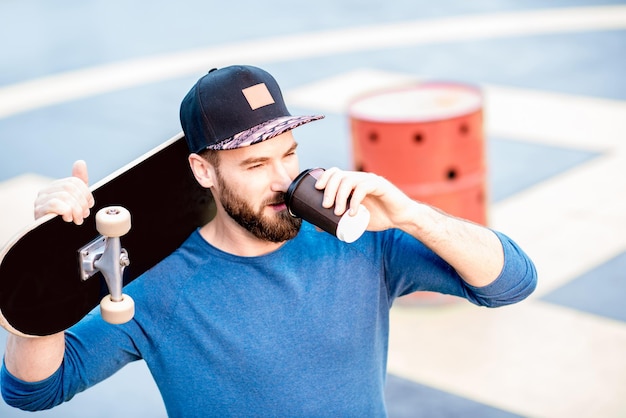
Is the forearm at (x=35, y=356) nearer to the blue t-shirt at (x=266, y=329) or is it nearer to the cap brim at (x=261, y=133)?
the blue t-shirt at (x=266, y=329)

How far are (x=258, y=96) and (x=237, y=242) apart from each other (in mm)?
444

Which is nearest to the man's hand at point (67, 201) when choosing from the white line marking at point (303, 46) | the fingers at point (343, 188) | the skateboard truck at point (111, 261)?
the skateboard truck at point (111, 261)

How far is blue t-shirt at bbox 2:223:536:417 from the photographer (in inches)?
112

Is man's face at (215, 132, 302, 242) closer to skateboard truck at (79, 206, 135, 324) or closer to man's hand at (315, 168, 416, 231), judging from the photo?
man's hand at (315, 168, 416, 231)

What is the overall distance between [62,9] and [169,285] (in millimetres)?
14591

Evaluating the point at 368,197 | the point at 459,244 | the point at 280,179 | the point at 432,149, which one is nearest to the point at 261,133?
the point at 280,179

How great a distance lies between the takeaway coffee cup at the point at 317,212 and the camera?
2.62m

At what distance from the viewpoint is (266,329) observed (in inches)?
112

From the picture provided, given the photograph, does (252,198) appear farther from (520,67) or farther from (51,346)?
(520,67)

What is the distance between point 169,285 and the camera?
293cm

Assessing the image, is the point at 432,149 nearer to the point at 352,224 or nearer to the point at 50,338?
the point at 352,224

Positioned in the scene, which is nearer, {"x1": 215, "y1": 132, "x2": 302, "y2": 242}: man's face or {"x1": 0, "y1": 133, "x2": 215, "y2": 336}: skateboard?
{"x1": 0, "y1": 133, "x2": 215, "y2": 336}: skateboard

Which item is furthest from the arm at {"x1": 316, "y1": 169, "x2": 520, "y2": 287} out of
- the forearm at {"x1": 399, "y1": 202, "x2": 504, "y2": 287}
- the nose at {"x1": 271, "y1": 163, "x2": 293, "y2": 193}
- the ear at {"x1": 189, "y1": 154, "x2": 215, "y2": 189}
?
the ear at {"x1": 189, "y1": 154, "x2": 215, "y2": 189}

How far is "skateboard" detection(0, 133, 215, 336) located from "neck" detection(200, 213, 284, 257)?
148 millimetres
